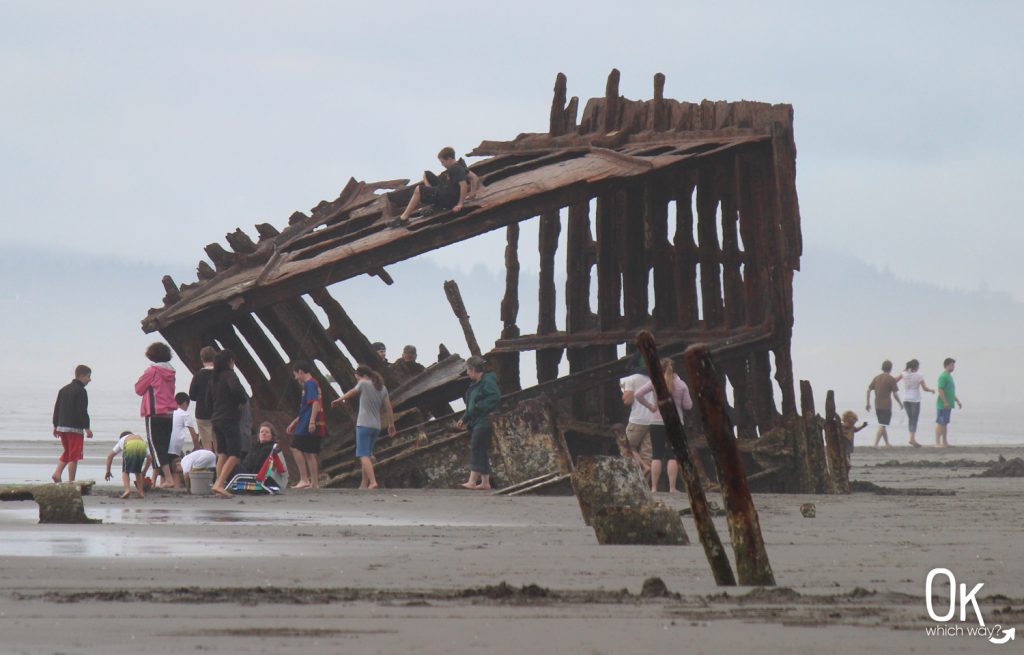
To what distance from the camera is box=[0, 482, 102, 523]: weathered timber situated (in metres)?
11.2

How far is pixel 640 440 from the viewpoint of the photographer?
1540 cm

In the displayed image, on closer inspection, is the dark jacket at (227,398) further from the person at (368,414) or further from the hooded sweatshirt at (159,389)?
the person at (368,414)

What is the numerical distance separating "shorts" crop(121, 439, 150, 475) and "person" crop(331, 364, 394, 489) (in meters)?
2.58

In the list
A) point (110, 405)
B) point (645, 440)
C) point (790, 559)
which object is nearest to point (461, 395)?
point (645, 440)

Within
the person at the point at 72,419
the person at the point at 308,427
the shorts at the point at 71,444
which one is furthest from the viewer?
the person at the point at 308,427

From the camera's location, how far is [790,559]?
898 cm

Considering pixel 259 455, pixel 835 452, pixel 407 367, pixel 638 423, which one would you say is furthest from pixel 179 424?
pixel 835 452

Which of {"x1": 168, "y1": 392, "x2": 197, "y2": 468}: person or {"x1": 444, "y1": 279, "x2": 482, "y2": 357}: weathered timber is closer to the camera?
{"x1": 168, "y1": 392, "x2": 197, "y2": 468}: person

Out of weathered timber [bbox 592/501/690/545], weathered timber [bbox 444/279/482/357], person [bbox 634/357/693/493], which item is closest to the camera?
weathered timber [bbox 592/501/690/545]

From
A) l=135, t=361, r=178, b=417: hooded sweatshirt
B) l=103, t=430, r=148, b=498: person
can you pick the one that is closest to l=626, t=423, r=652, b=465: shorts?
l=135, t=361, r=178, b=417: hooded sweatshirt

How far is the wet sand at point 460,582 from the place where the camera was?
5.93m

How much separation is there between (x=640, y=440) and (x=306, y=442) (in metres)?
3.47

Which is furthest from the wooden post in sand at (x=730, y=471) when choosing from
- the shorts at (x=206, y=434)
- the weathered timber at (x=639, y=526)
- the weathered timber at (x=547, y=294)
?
the weathered timber at (x=547, y=294)

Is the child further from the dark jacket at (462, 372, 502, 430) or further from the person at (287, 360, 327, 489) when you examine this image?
the dark jacket at (462, 372, 502, 430)
